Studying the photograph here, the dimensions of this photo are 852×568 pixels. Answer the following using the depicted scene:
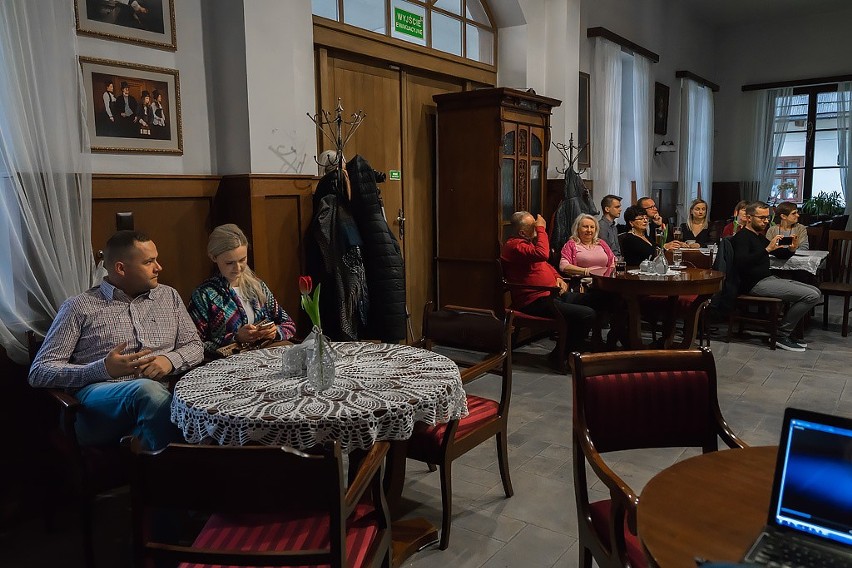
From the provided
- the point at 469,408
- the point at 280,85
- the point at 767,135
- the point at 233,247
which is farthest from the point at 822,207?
the point at 233,247

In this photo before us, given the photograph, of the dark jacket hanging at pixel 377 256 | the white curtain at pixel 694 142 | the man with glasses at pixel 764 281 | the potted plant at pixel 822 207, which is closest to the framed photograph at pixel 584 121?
the man with glasses at pixel 764 281

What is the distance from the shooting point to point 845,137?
9.59 metres

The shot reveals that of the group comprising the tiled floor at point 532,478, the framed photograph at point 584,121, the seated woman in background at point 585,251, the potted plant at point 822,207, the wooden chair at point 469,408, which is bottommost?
the tiled floor at point 532,478

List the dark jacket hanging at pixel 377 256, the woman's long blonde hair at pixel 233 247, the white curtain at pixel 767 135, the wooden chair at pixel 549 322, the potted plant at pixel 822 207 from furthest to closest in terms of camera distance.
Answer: the white curtain at pixel 767 135 < the potted plant at pixel 822 207 < the wooden chair at pixel 549 322 < the dark jacket hanging at pixel 377 256 < the woman's long blonde hair at pixel 233 247

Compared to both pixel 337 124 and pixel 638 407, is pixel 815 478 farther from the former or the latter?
pixel 337 124

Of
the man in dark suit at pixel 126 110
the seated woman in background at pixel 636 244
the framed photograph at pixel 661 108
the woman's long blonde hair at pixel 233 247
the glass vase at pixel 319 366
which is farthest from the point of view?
the framed photograph at pixel 661 108

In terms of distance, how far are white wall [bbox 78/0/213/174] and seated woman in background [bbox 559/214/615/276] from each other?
106 inches

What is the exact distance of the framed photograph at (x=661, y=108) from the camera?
27.7ft

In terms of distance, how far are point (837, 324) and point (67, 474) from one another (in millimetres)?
6396

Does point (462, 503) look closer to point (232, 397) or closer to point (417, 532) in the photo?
point (417, 532)

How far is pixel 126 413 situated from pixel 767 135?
10452 mm

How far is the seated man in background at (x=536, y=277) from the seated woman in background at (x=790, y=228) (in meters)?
2.89

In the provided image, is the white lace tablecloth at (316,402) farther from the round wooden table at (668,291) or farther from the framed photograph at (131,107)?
the round wooden table at (668,291)

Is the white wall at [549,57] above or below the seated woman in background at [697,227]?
above
